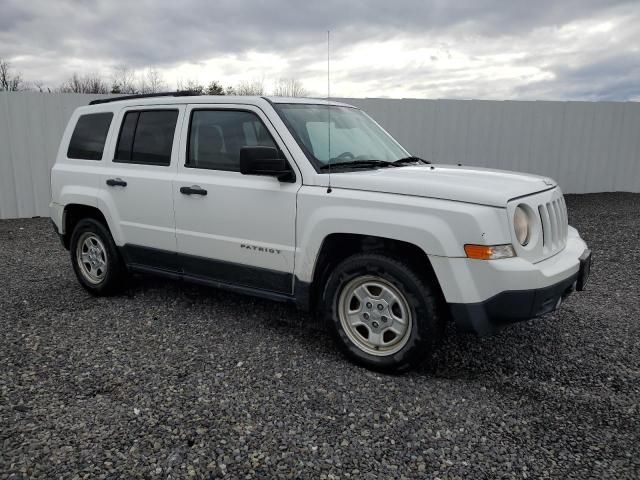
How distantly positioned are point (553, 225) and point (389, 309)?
132 cm

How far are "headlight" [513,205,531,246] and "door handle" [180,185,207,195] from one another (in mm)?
2405

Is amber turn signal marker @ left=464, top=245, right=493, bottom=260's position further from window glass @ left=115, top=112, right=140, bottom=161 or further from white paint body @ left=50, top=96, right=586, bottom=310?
window glass @ left=115, top=112, right=140, bottom=161

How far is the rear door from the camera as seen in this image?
4.70 meters

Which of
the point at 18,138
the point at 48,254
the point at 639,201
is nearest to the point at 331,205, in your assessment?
the point at 48,254

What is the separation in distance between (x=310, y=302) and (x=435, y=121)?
383 inches

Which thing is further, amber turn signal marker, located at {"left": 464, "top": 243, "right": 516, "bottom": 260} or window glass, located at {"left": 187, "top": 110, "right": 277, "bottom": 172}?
window glass, located at {"left": 187, "top": 110, "right": 277, "bottom": 172}

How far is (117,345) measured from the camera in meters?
4.29

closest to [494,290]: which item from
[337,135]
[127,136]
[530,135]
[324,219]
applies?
[324,219]

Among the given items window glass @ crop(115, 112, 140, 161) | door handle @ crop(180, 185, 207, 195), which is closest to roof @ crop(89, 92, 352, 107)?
window glass @ crop(115, 112, 140, 161)

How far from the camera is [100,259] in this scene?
548 cm

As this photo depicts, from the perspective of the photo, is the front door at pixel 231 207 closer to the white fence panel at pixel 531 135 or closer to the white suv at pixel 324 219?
the white suv at pixel 324 219

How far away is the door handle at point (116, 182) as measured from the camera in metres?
4.96

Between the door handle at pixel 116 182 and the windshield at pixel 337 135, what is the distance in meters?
1.73

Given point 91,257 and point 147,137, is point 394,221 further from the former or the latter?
point 91,257
